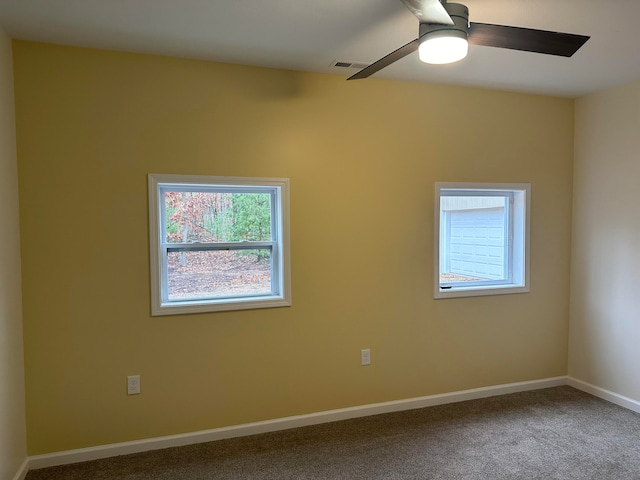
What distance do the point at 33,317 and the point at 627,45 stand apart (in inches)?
159

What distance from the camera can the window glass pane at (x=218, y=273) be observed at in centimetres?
299

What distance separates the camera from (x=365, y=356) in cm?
331

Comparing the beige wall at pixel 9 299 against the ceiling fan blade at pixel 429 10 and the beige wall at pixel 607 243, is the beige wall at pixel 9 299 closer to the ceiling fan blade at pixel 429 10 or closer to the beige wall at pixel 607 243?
the ceiling fan blade at pixel 429 10

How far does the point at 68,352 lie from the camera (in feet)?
8.75

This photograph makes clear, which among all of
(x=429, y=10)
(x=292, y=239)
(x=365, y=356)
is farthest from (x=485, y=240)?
(x=429, y=10)

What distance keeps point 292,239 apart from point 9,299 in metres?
→ 1.74

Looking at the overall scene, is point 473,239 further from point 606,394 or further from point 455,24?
point 455,24

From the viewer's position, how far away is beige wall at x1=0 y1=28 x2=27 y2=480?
228cm

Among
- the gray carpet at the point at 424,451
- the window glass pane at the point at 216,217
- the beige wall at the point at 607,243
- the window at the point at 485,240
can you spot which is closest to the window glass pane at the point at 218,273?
the window glass pane at the point at 216,217

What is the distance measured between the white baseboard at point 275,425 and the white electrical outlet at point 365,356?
34 cm

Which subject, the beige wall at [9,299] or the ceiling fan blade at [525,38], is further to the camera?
the beige wall at [9,299]

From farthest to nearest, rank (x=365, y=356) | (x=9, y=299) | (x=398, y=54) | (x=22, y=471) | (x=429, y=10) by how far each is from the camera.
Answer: (x=365, y=356)
(x=22, y=471)
(x=9, y=299)
(x=398, y=54)
(x=429, y=10)

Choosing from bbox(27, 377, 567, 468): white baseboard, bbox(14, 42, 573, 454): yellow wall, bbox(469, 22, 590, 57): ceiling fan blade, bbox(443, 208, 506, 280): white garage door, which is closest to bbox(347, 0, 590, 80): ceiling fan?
bbox(469, 22, 590, 57): ceiling fan blade

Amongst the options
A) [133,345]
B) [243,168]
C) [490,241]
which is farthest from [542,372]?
[133,345]
